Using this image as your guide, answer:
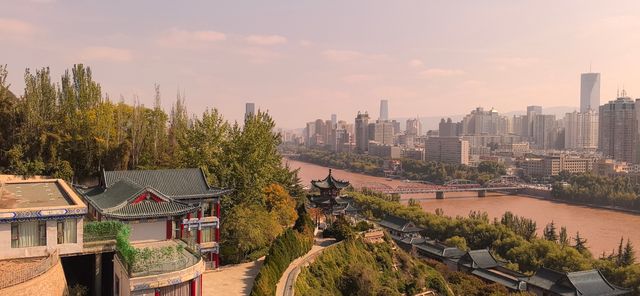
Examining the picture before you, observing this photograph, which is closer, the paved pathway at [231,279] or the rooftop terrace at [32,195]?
the rooftop terrace at [32,195]

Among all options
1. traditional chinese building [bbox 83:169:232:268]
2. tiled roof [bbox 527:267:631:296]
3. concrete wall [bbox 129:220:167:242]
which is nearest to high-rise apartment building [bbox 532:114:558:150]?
tiled roof [bbox 527:267:631:296]

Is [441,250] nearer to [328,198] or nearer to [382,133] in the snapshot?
[328,198]

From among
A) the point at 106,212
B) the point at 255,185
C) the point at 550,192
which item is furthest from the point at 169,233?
the point at 550,192

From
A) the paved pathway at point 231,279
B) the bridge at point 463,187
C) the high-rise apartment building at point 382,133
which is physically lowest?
the bridge at point 463,187

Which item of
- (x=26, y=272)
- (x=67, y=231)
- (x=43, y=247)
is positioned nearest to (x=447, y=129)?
(x=67, y=231)

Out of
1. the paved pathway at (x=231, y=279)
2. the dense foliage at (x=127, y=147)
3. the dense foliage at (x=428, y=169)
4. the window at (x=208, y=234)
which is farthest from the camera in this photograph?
the dense foliage at (x=428, y=169)

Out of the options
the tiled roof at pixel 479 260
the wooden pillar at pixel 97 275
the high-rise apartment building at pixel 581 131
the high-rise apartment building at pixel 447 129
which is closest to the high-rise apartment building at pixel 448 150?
the high-rise apartment building at pixel 447 129

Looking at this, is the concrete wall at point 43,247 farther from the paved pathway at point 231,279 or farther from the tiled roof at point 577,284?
the tiled roof at point 577,284

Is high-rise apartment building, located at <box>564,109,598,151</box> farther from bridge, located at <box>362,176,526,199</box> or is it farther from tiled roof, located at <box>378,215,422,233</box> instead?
tiled roof, located at <box>378,215,422,233</box>

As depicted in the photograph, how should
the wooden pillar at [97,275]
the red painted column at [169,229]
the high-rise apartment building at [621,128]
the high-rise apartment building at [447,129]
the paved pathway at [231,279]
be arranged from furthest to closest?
1. the high-rise apartment building at [447,129]
2. the high-rise apartment building at [621,128]
3. the red painted column at [169,229]
4. the paved pathway at [231,279]
5. the wooden pillar at [97,275]
